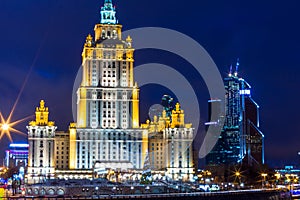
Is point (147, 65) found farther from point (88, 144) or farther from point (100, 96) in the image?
point (88, 144)

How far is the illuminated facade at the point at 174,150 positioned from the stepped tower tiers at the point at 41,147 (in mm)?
26657

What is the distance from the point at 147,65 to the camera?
18950 centimetres

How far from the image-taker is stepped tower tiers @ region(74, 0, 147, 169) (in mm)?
174875

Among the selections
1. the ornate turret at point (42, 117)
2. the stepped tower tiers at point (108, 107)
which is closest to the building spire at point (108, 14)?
the stepped tower tiers at point (108, 107)

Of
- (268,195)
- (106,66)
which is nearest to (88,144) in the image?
(106,66)

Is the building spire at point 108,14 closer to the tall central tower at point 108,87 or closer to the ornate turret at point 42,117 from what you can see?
the tall central tower at point 108,87

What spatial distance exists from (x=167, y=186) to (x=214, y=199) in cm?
2594

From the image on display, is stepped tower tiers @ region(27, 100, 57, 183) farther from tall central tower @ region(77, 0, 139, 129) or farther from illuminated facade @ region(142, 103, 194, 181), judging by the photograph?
illuminated facade @ region(142, 103, 194, 181)

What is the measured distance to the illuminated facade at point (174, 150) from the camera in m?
179

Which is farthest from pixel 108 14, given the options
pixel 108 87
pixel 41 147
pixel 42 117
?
pixel 41 147

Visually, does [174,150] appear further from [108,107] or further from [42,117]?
[42,117]

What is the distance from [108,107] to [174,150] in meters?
22.4

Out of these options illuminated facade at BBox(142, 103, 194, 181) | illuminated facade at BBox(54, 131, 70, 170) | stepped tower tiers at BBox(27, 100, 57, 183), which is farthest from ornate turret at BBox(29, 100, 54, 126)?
illuminated facade at BBox(142, 103, 194, 181)

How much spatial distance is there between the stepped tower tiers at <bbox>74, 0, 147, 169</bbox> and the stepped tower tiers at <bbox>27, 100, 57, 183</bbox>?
6463mm
